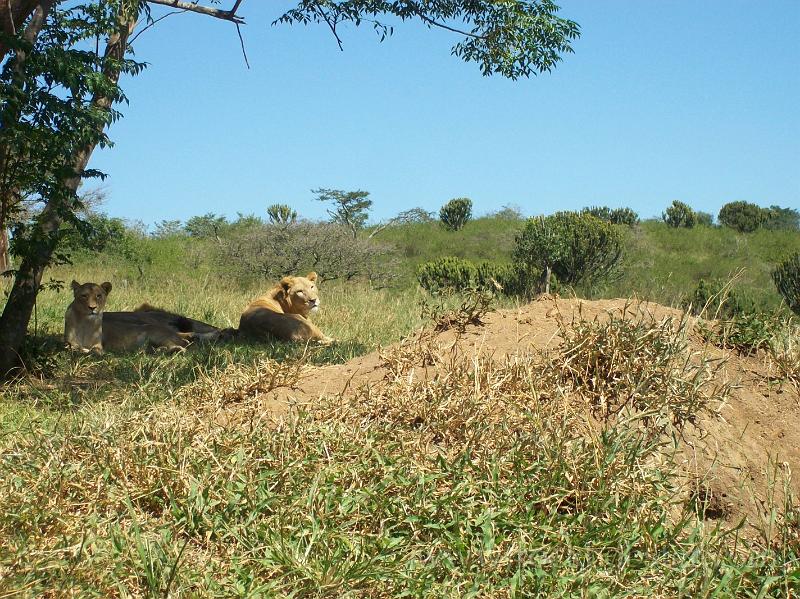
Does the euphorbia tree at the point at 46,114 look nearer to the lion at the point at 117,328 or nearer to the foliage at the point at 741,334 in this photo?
the lion at the point at 117,328

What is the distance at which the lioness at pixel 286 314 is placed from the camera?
36.8ft

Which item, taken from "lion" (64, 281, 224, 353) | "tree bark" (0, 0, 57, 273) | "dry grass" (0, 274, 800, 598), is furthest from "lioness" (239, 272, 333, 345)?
"dry grass" (0, 274, 800, 598)

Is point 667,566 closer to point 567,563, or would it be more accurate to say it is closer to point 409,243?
point 567,563

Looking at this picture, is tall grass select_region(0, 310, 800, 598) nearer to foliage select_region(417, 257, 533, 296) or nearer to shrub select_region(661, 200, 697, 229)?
foliage select_region(417, 257, 533, 296)

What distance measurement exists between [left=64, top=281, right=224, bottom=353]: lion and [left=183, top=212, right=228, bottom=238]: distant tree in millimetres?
28263

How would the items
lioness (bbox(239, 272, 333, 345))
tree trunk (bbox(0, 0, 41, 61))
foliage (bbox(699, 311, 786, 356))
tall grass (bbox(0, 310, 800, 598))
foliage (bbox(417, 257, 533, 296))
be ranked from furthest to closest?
foliage (bbox(417, 257, 533, 296)) → lioness (bbox(239, 272, 333, 345)) → tree trunk (bbox(0, 0, 41, 61)) → foliage (bbox(699, 311, 786, 356)) → tall grass (bbox(0, 310, 800, 598))

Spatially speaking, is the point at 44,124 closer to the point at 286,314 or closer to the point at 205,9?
the point at 205,9

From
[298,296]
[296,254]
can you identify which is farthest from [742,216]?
[298,296]

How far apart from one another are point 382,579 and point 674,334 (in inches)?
113

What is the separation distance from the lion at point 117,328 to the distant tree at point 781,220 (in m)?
41.0

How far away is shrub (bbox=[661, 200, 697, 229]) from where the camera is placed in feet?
147

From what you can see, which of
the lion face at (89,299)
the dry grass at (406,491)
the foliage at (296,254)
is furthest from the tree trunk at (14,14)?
the foliage at (296,254)

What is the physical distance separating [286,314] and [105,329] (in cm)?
236

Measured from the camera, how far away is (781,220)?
4972cm
